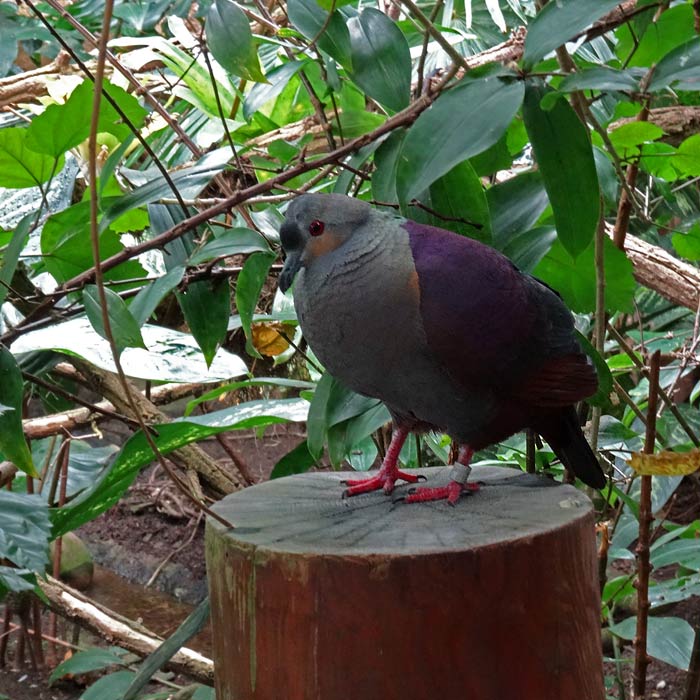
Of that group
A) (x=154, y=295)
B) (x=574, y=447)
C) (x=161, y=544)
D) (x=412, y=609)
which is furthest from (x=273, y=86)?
(x=161, y=544)

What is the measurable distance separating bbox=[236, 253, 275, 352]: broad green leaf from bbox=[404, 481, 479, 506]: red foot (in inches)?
14.5

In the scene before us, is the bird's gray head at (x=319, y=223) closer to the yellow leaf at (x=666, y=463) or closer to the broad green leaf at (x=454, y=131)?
the broad green leaf at (x=454, y=131)

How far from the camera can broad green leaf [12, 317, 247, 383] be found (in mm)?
1391

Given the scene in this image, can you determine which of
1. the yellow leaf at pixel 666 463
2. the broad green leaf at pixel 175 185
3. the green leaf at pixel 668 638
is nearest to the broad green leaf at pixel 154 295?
the broad green leaf at pixel 175 185

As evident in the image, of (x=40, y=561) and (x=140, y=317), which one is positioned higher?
(x=140, y=317)

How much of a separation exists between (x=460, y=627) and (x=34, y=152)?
935 mm

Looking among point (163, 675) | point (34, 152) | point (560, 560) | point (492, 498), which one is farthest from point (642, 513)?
point (163, 675)

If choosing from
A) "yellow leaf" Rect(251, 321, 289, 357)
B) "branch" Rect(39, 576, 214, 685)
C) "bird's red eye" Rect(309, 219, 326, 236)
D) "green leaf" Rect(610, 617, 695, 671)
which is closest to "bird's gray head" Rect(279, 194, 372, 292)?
"bird's red eye" Rect(309, 219, 326, 236)

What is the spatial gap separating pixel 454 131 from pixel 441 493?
1.61ft

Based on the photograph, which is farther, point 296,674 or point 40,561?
point 40,561

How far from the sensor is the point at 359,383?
4.00 ft

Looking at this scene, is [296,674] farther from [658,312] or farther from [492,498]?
[658,312]

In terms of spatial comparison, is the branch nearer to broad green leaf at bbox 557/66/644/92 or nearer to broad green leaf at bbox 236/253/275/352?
broad green leaf at bbox 236/253/275/352

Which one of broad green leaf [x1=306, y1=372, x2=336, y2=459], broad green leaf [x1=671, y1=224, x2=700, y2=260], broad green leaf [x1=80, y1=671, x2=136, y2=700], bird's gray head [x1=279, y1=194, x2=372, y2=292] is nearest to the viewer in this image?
bird's gray head [x1=279, y1=194, x2=372, y2=292]
